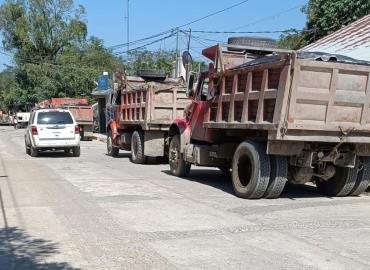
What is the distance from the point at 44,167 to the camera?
16.5m

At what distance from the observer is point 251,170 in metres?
10.5

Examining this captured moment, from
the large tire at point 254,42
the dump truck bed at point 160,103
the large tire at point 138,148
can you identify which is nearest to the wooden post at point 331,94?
the large tire at point 254,42

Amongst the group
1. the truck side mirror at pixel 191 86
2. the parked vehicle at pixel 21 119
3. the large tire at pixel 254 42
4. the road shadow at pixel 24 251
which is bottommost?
the parked vehicle at pixel 21 119

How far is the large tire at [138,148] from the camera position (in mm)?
17938

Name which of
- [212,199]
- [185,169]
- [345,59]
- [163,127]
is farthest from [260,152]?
[163,127]

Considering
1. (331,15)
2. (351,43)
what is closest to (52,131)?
(351,43)

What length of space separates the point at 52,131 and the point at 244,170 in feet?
36.4

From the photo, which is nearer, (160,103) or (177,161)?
(177,161)

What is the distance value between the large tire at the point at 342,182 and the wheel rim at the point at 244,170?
5.55ft

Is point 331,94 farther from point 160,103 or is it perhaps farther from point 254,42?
point 160,103

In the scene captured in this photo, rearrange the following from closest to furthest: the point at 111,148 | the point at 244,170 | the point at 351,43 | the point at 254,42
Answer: the point at 244,170, the point at 254,42, the point at 351,43, the point at 111,148

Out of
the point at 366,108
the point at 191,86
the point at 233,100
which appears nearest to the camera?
the point at 366,108

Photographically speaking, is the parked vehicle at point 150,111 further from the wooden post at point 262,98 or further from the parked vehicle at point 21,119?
the parked vehicle at point 21,119

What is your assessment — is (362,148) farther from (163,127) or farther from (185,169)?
(163,127)
